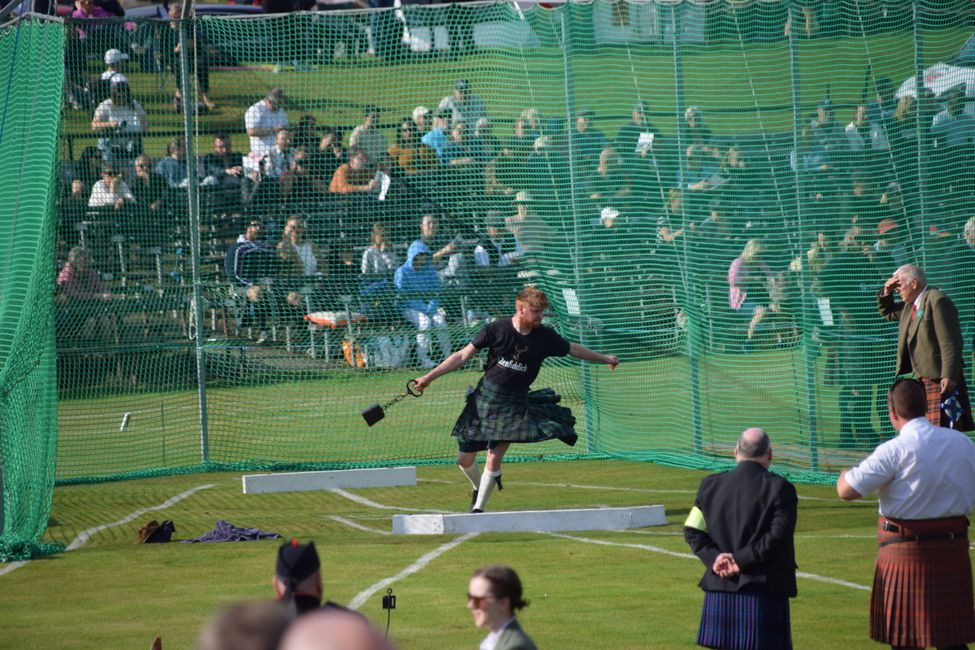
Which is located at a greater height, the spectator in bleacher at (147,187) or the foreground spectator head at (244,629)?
the spectator in bleacher at (147,187)

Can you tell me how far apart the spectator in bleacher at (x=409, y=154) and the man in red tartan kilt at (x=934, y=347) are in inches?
250

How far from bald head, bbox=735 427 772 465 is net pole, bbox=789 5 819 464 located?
6.73 metres

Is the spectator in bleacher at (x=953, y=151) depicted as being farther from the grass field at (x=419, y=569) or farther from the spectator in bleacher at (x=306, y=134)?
the spectator in bleacher at (x=306, y=134)

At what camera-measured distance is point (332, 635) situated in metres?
2.23

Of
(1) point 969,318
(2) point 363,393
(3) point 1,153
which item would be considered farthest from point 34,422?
(1) point 969,318

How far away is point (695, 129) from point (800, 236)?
1533mm

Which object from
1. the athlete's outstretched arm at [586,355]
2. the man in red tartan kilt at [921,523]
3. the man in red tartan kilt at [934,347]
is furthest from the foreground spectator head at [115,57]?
the man in red tartan kilt at [921,523]

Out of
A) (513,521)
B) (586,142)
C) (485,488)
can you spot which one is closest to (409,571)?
(513,521)

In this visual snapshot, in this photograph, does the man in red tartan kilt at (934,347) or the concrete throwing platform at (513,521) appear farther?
the concrete throwing platform at (513,521)

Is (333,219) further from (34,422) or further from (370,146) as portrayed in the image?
(34,422)

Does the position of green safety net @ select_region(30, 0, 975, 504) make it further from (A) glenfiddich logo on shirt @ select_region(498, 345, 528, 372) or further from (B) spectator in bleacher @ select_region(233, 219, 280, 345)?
(A) glenfiddich logo on shirt @ select_region(498, 345, 528, 372)

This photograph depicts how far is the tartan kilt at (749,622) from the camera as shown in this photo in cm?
558

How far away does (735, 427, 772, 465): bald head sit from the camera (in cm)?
560

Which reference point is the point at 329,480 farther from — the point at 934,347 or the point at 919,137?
the point at 919,137
